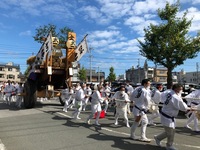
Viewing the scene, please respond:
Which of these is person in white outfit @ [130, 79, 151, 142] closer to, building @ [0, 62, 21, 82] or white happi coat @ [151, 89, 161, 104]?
white happi coat @ [151, 89, 161, 104]

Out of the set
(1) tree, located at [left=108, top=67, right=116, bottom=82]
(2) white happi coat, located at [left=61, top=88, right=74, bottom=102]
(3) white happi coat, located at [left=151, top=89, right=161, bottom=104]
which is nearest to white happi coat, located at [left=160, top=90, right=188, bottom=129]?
(3) white happi coat, located at [left=151, top=89, right=161, bottom=104]

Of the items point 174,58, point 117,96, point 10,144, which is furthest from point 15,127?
point 174,58

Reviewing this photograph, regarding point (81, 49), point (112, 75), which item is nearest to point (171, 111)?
Result: point (81, 49)

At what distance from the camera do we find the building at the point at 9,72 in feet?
266

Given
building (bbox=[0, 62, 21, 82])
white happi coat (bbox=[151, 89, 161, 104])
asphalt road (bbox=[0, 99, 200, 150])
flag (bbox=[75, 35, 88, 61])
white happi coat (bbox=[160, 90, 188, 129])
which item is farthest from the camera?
building (bbox=[0, 62, 21, 82])

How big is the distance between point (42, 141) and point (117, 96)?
4041mm

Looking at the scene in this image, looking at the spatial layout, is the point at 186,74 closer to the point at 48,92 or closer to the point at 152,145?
the point at 48,92

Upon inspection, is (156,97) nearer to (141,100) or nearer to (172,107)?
(141,100)

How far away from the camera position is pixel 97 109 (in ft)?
31.9

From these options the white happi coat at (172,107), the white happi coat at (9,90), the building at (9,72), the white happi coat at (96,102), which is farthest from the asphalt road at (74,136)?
the building at (9,72)

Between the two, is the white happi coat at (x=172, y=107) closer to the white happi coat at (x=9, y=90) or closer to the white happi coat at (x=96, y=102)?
the white happi coat at (x=96, y=102)

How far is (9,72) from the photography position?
273ft

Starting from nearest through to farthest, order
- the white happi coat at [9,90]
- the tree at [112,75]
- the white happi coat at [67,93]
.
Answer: the white happi coat at [67,93] < the white happi coat at [9,90] < the tree at [112,75]

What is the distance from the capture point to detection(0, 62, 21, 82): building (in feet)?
266
